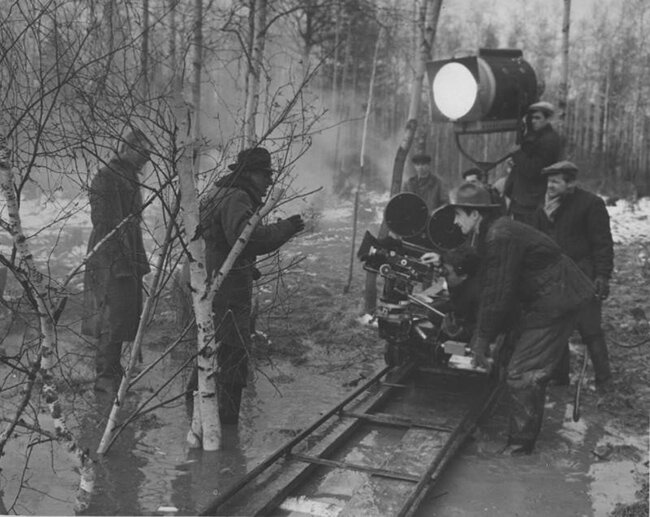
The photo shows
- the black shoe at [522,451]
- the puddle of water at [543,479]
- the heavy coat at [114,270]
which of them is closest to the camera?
the puddle of water at [543,479]

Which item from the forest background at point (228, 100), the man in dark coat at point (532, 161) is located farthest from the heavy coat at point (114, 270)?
the man in dark coat at point (532, 161)

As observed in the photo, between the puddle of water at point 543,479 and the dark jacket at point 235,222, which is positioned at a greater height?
the dark jacket at point 235,222

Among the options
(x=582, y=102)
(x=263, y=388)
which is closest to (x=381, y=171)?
(x=582, y=102)

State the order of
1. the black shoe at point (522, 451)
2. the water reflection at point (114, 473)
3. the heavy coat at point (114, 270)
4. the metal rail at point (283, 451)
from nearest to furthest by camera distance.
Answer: the metal rail at point (283, 451) → the water reflection at point (114, 473) → the black shoe at point (522, 451) → the heavy coat at point (114, 270)

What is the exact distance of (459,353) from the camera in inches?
229

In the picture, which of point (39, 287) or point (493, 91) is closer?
point (39, 287)

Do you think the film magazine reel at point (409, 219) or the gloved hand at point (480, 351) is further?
the film magazine reel at point (409, 219)

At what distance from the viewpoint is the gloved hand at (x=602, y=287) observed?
21.1 feet

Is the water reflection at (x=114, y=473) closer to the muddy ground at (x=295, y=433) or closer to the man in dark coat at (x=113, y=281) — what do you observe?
the muddy ground at (x=295, y=433)

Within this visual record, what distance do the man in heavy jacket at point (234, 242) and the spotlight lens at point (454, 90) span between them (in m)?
1.35

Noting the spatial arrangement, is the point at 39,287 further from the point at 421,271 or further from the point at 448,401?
the point at 448,401

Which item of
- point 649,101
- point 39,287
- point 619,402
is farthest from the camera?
point 649,101

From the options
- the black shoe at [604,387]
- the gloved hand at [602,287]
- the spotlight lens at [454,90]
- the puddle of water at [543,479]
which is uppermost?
the spotlight lens at [454,90]

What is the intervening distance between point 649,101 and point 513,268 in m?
19.4
